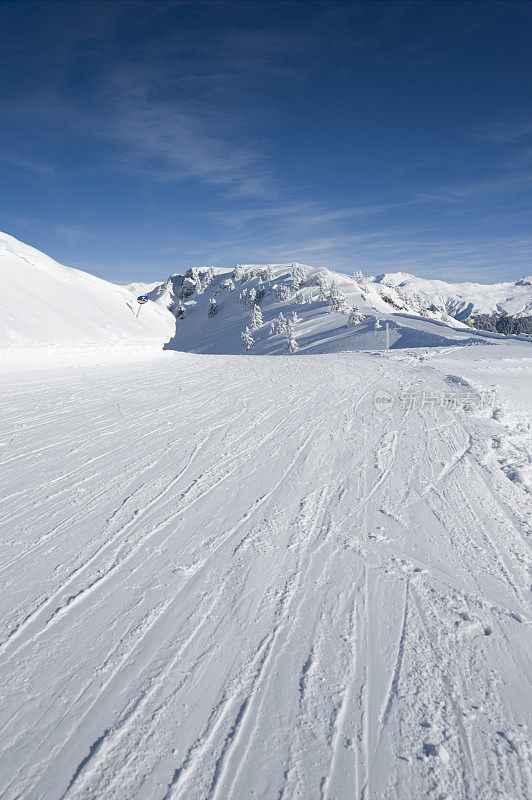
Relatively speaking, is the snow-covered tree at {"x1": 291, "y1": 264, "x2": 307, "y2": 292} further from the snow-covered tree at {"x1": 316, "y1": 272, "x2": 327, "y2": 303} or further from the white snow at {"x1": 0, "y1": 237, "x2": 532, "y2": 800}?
the white snow at {"x1": 0, "y1": 237, "x2": 532, "y2": 800}

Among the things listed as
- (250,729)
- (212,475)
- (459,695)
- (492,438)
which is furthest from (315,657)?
(492,438)

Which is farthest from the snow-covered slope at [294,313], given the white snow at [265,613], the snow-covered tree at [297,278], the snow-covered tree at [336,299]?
the white snow at [265,613]

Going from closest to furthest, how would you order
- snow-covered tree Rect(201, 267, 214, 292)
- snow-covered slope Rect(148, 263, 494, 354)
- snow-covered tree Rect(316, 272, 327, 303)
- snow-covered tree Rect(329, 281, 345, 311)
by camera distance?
snow-covered slope Rect(148, 263, 494, 354) < snow-covered tree Rect(329, 281, 345, 311) < snow-covered tree Rect(316, 272, 327, 303) < snow-covered tree Rect(201, 267, 214, 292)

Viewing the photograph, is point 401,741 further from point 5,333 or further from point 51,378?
point 5,333

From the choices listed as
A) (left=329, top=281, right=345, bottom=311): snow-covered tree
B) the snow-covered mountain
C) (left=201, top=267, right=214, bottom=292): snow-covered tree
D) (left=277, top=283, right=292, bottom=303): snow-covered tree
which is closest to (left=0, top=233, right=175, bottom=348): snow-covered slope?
the snow-covered mountain

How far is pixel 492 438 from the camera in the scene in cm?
625

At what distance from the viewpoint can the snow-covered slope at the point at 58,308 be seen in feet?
47.9

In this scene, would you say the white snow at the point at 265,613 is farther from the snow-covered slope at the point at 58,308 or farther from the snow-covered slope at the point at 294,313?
the snow-covered slope at the point at 294,313

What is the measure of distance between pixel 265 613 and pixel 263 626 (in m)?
0.11

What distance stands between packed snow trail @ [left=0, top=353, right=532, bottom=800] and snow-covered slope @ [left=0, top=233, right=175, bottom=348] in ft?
35.3

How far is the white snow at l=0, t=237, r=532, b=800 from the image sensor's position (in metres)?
1.85

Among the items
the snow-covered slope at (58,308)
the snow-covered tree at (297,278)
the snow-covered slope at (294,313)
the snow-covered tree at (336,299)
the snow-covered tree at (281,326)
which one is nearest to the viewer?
the snow-covered slope at (58,308)

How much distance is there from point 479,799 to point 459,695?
1.52ft

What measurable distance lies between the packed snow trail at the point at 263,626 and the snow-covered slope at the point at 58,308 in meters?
10.7
